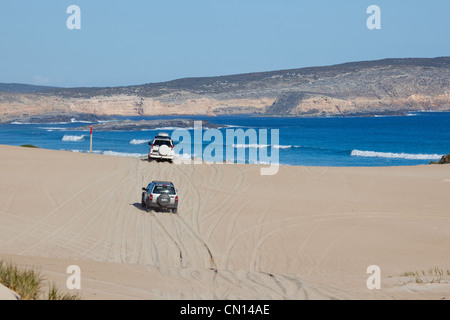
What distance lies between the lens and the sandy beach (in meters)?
12.7

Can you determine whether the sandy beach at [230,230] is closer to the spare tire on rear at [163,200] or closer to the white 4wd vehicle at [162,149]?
the spare tire on rear at [163,200]

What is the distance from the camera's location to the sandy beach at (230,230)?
12656 millimetres

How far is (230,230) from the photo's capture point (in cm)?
2000

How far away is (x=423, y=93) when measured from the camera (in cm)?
19800

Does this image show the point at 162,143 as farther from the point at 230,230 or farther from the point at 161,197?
Answer: the point at 230,230

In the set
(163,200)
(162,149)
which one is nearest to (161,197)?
(163,200)

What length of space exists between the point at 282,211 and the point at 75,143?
185ft

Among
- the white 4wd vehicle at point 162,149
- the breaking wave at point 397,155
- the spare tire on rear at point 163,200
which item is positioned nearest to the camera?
the spare tire on rear at point 163,200

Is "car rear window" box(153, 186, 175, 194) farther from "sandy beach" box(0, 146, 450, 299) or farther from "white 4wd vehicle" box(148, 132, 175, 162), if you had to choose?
"white 4wd vehicle" box(148, 132, 175, 162)

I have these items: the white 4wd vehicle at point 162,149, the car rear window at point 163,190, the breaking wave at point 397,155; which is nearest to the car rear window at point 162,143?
the white 4wd vehicle at point 162,149

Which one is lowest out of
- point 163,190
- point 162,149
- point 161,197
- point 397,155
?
point 161,197

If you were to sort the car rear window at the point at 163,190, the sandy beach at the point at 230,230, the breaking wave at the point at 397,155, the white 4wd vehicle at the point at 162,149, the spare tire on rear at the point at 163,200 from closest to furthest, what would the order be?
the sandy beach at the point at 230,230 → the spare tire on rear at the point at 163,200 → the car rear window at the point at 163,190 → the white 4wd vehicle at the point at 162,149 → the breaking wave at the point at 397,155

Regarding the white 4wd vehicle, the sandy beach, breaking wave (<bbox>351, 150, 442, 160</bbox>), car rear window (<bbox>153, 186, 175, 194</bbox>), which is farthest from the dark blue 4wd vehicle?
breaking wave (<bbox>351, 150, 442, 160</bbox>)
